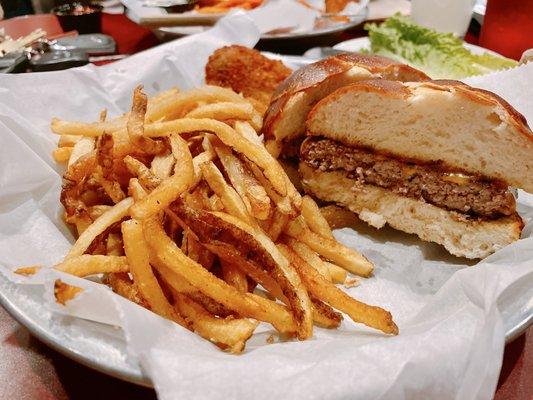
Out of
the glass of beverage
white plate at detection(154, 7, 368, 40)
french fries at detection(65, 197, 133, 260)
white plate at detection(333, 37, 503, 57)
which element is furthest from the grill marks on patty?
the glass of beverage

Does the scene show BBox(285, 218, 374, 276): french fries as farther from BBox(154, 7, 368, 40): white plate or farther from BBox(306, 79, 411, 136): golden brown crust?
BBox(154, 7, 368, 40): white plate

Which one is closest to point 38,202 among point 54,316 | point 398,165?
point 54,316

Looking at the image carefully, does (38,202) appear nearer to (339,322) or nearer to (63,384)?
(63,384)

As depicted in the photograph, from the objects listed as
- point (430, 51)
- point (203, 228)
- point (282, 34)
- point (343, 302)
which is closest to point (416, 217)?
point (343, 302)

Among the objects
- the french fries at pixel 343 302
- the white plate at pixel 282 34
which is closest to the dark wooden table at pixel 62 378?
the french fries at pixel 343 302

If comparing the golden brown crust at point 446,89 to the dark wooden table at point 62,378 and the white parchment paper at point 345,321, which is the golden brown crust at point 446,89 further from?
the dark wooden table at point 62,378

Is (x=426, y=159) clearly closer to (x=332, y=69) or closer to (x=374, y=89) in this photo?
(x=374, y=89)
